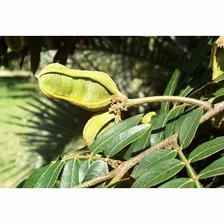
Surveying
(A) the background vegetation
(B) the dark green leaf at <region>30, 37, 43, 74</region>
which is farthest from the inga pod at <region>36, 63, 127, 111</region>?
(A) the background vegetation

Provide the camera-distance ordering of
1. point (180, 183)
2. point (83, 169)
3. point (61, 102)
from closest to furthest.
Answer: point (180, 183) → point (83, 169) → point (61, 102)

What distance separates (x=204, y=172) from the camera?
2.39 feet

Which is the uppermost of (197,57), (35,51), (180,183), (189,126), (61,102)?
(61,102)

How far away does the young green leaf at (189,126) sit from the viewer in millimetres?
802

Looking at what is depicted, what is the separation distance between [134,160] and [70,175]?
0.10 m

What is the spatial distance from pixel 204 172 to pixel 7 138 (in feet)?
7.84

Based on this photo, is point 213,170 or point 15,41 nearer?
point 213,170

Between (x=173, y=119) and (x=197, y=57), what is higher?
(x=197, y=57)

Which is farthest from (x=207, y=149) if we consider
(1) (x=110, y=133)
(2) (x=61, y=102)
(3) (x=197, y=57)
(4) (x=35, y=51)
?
(2) (x=61, y=102)

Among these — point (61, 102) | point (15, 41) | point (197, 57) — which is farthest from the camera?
point (61, 102)

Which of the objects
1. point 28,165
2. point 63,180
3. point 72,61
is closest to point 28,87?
point 72,61

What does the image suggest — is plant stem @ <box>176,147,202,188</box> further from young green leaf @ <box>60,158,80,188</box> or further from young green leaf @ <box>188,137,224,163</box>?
young green leaf @ <box>60,158,80,188</box>

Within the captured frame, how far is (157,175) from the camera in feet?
2.42

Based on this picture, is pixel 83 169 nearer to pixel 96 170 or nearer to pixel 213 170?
pixel 96 170
